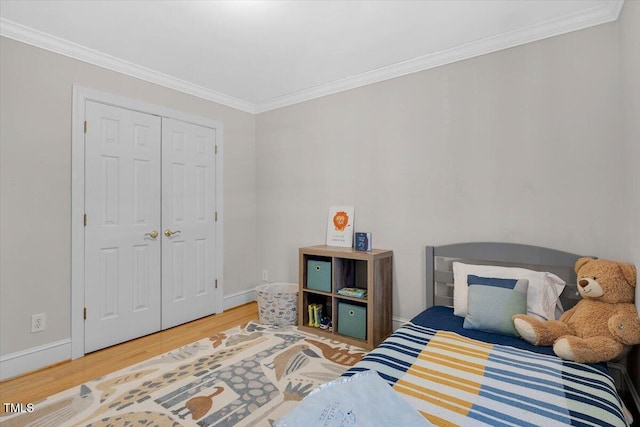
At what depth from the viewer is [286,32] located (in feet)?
7.99

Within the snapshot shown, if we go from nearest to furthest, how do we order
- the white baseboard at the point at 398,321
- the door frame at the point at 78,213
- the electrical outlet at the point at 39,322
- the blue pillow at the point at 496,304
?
the blue pillow at the point at 496,304
the electrical outlet at the point at 39,322
the door frame at the point at 78,213
the white baseboard at the point at 398,321

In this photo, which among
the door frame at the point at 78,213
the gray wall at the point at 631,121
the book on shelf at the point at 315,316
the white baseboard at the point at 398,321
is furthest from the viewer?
the book on shelf at the point at 315,316

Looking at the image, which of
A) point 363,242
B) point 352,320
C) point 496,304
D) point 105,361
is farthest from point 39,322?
point 496,304

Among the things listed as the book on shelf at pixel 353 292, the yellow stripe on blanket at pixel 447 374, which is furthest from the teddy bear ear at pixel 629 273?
the book on shelf at pixel 353 292

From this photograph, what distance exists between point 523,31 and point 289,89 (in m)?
2.19

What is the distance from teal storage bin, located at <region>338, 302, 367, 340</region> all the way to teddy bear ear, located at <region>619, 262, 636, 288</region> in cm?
170

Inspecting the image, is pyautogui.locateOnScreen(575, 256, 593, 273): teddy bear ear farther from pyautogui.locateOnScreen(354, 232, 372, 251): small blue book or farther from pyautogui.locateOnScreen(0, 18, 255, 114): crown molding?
pyautogui.locateOnScreen(0, 18, 255, 114): crown molding

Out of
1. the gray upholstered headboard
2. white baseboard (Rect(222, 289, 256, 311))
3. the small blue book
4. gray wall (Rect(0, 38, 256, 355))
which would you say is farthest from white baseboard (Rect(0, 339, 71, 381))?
the gray upholstered headboard

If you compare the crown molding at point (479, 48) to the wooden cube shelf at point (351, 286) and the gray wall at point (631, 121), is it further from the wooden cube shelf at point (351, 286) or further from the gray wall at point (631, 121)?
the wooden cube shelf at point (351, 286)

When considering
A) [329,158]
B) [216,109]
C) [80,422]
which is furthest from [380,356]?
Answer: [216,109]

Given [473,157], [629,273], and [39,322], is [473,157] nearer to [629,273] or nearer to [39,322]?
[629,273]

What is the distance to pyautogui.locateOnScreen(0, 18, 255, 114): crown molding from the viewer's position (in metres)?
2.34

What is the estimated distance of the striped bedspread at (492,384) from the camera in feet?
3.93

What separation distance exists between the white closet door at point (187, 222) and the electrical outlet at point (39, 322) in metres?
0.92
